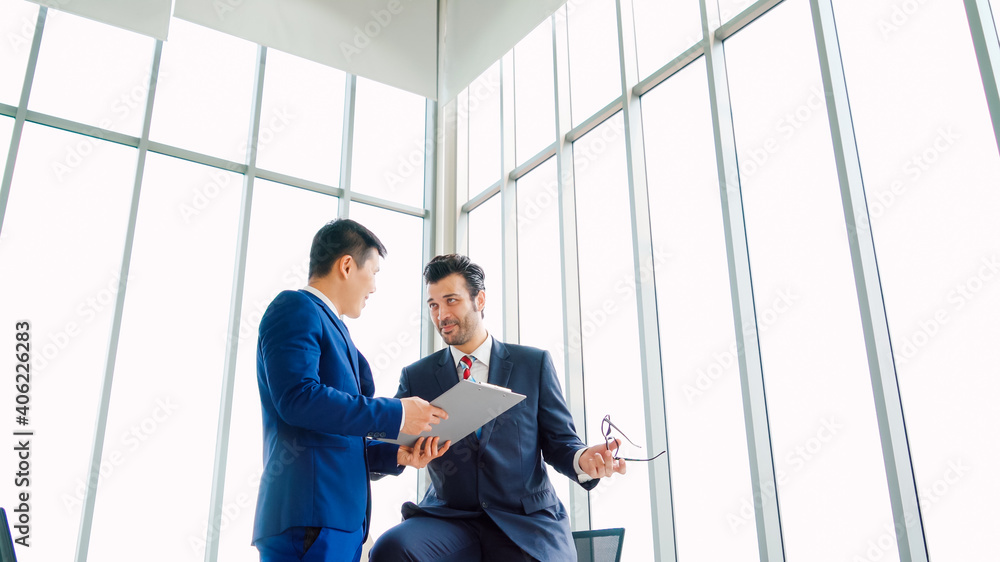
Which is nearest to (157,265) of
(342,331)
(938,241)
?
(342,331)

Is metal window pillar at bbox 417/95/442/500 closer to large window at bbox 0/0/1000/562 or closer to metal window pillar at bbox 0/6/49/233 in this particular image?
large window at bbox 0/0/1000/562

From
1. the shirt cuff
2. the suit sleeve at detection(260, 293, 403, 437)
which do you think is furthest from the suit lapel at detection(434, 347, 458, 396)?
the suit sleeve at detection(260, 293, 403, 437)

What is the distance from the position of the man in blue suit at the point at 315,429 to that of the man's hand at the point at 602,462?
47cm

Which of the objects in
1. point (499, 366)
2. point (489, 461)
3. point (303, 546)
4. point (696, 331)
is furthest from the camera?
point (696, 331)

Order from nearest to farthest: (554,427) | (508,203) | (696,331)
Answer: (554,427), (696,331), (508,203)

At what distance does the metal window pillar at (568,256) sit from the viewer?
12.0ft

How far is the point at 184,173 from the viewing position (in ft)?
14.4

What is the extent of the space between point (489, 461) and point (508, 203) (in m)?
2.70

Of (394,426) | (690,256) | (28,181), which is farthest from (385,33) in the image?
(394,426)

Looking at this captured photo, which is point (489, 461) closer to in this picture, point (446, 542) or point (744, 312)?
point (446, 542)

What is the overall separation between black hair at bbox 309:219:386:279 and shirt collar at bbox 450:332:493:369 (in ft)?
1.97

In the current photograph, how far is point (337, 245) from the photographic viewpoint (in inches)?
82.1

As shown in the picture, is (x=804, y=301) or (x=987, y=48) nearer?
(x=987, y=48)

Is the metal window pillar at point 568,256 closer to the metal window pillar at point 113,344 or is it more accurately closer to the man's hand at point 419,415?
the man's hand at point 419,415
